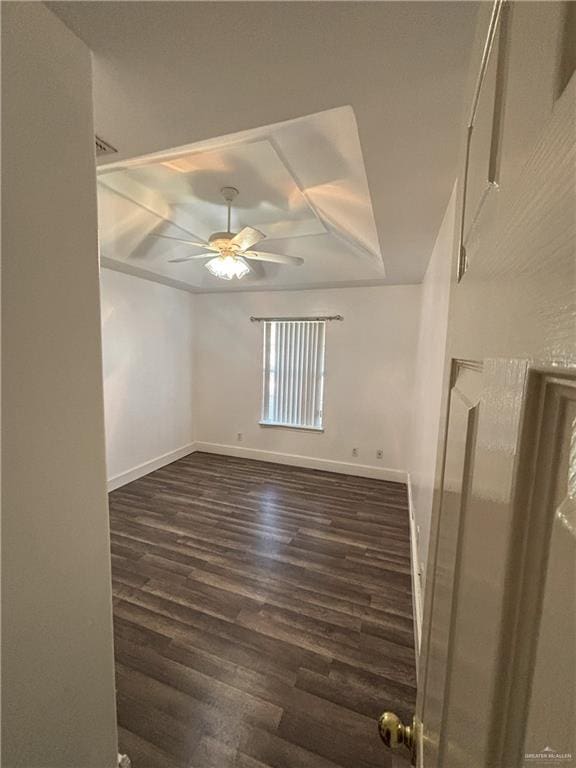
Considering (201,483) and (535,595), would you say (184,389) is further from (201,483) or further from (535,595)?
(535,595)

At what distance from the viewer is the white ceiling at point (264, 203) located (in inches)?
63.2

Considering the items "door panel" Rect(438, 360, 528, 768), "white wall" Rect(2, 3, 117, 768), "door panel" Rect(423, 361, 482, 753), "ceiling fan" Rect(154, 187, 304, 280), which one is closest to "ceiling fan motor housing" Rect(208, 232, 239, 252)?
"ceiling fan" Rect(154, 187, 304, 280)

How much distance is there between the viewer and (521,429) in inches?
10.6

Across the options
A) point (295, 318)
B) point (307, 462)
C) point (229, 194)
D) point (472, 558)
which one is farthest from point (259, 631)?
point (295, 318)

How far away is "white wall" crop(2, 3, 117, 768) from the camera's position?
0.75 m

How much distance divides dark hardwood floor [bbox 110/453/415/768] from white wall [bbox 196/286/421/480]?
958mm

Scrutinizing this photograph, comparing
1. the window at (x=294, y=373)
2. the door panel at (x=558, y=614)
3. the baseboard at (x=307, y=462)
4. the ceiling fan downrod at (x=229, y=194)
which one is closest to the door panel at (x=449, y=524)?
the door panel at (x=558, y=614)

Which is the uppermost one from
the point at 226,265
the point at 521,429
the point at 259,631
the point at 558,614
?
the point at 226,265

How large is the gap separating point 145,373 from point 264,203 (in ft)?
8.00

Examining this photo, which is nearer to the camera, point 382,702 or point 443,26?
point 443,26

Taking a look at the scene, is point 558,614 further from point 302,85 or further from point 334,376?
point 334,376

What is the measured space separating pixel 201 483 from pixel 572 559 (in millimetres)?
3850

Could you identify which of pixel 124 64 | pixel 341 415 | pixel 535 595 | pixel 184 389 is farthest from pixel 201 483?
pixel 535 595

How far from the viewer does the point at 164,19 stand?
804 mm
